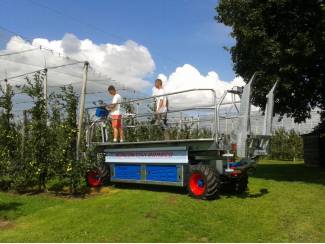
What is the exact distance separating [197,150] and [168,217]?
2.54 metres

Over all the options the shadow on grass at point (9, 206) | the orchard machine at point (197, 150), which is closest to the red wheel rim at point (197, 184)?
the orchard machine at point (197, 150)

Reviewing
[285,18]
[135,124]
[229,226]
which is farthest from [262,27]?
[229,226]

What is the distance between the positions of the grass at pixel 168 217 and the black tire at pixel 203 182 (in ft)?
0.81

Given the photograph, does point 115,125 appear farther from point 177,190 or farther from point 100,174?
point 177,190

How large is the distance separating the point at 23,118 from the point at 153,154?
17.2ft

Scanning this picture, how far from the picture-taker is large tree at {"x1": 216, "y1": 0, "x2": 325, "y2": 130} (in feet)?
47.0

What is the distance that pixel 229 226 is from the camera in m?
9.05

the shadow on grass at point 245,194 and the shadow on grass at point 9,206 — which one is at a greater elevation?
the shadow on grass at point 245,194

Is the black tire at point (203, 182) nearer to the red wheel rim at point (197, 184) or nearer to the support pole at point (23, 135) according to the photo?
the red wheel rim at point (197, 184)

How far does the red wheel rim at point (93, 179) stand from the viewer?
546 inches

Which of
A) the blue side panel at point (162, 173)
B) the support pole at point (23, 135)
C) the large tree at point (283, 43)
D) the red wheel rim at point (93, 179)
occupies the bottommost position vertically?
the red wheel rim at point (93, 179)

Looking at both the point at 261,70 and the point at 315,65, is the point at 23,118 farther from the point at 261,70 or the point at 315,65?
the point at 315,65

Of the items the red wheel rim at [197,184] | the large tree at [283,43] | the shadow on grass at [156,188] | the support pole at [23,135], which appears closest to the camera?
the red wheel rim at [197,184]

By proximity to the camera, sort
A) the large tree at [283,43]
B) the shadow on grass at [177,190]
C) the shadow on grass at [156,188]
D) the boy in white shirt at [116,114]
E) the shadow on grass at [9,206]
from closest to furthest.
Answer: the shadow on grass at [177,190] → the shadow on grass at [9,206] → the shadow on grass at [156,188] → the boy in white shirt at [116,114] → the large tree at [283,43]
